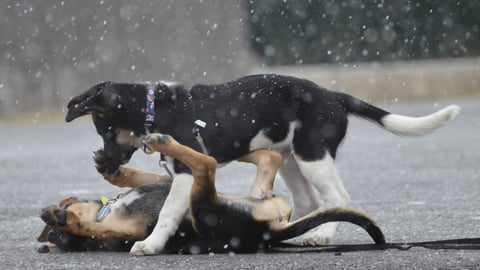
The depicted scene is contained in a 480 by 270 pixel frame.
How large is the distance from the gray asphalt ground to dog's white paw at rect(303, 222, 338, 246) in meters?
0.14

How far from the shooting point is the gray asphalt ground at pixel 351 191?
5648 mm

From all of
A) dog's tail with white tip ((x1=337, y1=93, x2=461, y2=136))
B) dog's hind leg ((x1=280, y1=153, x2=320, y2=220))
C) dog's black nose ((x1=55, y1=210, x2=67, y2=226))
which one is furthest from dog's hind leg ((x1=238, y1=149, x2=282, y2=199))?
dog's black nose ((x1=55, y1=210, x2=67, y2=226))

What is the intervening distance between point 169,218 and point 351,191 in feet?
13.5

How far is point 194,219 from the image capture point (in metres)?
5.79

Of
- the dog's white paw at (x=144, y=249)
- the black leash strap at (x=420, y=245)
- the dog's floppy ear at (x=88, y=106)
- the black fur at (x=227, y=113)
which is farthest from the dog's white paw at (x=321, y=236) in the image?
the dog's floppy ear at (x=88, y=106)

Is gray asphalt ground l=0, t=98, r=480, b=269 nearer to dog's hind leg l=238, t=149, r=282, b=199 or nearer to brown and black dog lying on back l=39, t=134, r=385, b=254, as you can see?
brown and black dog lying on back l=39, t=134, r=385, b=254

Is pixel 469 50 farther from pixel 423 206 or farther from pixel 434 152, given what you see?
pixel 423 206

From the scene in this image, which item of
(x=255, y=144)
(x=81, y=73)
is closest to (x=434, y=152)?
(x=255, y=144)

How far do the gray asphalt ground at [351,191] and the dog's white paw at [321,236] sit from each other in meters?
0.14

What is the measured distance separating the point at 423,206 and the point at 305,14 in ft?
54.8

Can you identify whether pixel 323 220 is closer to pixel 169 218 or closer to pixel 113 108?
pixel 169 218

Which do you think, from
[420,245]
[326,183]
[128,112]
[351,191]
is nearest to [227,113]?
[128,112]

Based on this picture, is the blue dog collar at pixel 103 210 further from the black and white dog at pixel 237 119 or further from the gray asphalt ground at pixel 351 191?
the black and white dog at pixel 237 119

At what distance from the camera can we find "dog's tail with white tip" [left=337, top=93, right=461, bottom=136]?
689 cm
